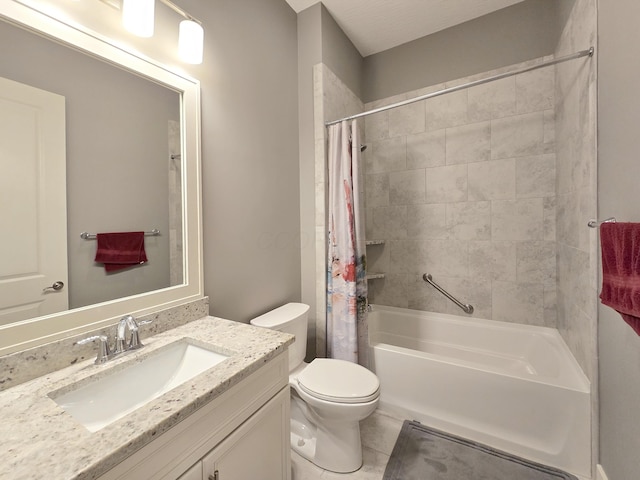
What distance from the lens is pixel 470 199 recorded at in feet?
7.35

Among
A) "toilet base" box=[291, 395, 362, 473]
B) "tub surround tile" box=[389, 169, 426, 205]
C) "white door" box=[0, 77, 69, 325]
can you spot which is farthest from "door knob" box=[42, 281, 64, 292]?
"tub surround tile" box=[389, 169, 426, 205]

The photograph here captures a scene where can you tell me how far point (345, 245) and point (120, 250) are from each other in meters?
1.26

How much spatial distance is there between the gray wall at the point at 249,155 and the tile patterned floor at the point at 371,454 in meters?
0.85

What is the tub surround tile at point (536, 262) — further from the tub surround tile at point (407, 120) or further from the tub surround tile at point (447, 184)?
the tub surround tile at point (407, 120)

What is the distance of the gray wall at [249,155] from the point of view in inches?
56.0

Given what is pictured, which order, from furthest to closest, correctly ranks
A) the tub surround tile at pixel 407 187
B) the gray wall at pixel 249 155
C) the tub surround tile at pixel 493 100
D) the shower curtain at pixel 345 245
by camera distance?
the tub surround tile at pixel 407 187, the tub surround tile at pixel 493 100, the shower curtain at pixel 345 245, the gray wall at pixel 249 155

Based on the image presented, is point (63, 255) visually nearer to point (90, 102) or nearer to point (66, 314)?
point (66, 314)

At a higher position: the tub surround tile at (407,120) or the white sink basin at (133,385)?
the tub surround tile at (407,120)

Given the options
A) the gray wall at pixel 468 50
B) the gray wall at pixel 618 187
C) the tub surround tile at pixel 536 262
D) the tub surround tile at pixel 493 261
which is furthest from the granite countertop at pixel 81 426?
the gray wall at pixel 468 50

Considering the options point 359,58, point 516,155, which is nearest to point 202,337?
point 516,155

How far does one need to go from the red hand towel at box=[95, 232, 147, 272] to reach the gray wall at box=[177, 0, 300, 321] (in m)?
0.31

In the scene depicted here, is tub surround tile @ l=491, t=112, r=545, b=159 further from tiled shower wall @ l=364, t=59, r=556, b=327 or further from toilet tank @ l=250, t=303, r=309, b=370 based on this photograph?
toilet tank @ l=250, t=303, r=309, b=370

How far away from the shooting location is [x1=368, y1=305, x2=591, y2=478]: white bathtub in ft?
4.56

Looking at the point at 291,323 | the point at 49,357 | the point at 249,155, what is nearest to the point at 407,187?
the point at 249,155
